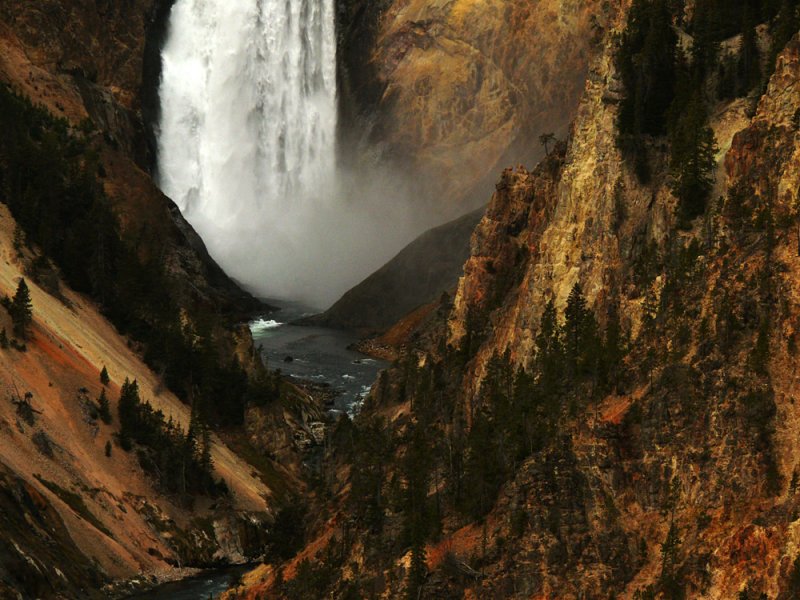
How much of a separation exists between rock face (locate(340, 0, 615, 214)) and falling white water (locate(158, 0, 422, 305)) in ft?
23.8

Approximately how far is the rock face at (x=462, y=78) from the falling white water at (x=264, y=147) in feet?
23.8

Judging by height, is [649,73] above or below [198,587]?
above

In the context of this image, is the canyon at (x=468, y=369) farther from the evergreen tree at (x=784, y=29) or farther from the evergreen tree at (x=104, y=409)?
the evergreen tree at (x=104, y=409)

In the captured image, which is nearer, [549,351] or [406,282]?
[549,351]

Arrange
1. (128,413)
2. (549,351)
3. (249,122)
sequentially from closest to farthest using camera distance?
1. (549,351)
2. (128,413)
3. (249,122)

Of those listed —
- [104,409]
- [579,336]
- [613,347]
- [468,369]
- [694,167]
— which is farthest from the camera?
[104,409]

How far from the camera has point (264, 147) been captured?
189 m

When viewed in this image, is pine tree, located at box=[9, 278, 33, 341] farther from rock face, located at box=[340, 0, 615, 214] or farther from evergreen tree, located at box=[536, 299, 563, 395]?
rock face, located at box=[340, 0, 615, 214]

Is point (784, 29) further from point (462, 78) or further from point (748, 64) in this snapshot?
point (462, 78)

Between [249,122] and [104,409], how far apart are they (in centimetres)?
10483

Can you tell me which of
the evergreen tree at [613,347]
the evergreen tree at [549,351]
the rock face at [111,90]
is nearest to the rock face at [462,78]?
the rock face at [111,90]

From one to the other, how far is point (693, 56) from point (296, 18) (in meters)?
139

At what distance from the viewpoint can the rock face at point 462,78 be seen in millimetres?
171250

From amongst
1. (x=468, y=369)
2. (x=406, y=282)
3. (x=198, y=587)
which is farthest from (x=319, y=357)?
(x=468, y=369)
